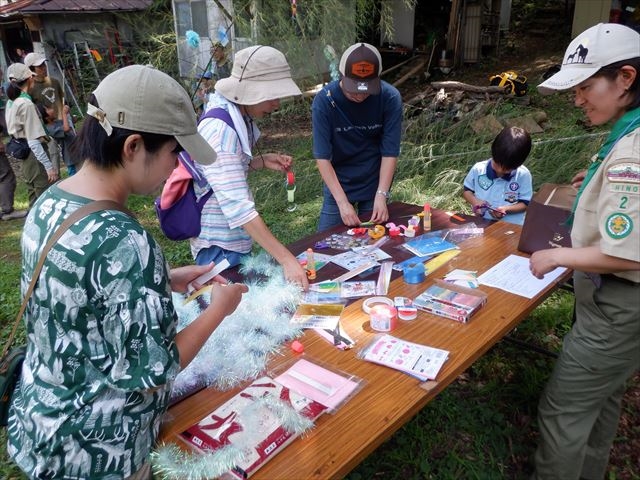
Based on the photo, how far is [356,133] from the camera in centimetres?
289

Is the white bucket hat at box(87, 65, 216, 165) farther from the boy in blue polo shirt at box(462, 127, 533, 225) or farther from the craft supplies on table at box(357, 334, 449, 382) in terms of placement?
the boy in blue polo shirt at box(462, 127, 533, 225)

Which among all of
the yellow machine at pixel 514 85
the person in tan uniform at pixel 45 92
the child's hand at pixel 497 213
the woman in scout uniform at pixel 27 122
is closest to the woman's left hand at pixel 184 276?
the child's hand at pixel 497 213

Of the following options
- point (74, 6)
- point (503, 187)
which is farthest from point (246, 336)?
point (74, 6)

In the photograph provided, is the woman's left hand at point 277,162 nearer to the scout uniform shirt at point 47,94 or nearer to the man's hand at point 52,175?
the man's hand at point 52,175

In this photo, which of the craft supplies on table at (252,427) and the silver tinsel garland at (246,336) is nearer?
the craft supplies on table at (252,427)

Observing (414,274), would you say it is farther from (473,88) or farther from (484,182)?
(473,88)

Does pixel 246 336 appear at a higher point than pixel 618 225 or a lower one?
lower

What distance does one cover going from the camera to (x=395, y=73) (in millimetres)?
11578

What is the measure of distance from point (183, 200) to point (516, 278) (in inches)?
58.8

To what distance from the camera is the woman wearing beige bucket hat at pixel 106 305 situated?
1025mm

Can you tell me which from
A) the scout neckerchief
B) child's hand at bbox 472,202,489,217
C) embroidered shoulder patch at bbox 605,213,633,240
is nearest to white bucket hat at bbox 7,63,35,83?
child's hand at bbox 472,202,489,217

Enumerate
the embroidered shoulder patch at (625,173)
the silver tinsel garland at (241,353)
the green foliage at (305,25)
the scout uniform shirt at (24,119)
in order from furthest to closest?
1. the green foliage at (305,25)
2. the scout uniform shirt at (24,119)
3. the embroidered shoulder patch at (625,173)
4. the silver tinsel garland at (241,353)

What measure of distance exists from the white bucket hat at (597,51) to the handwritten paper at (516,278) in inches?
32.9

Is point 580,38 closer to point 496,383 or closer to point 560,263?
point 560,263
